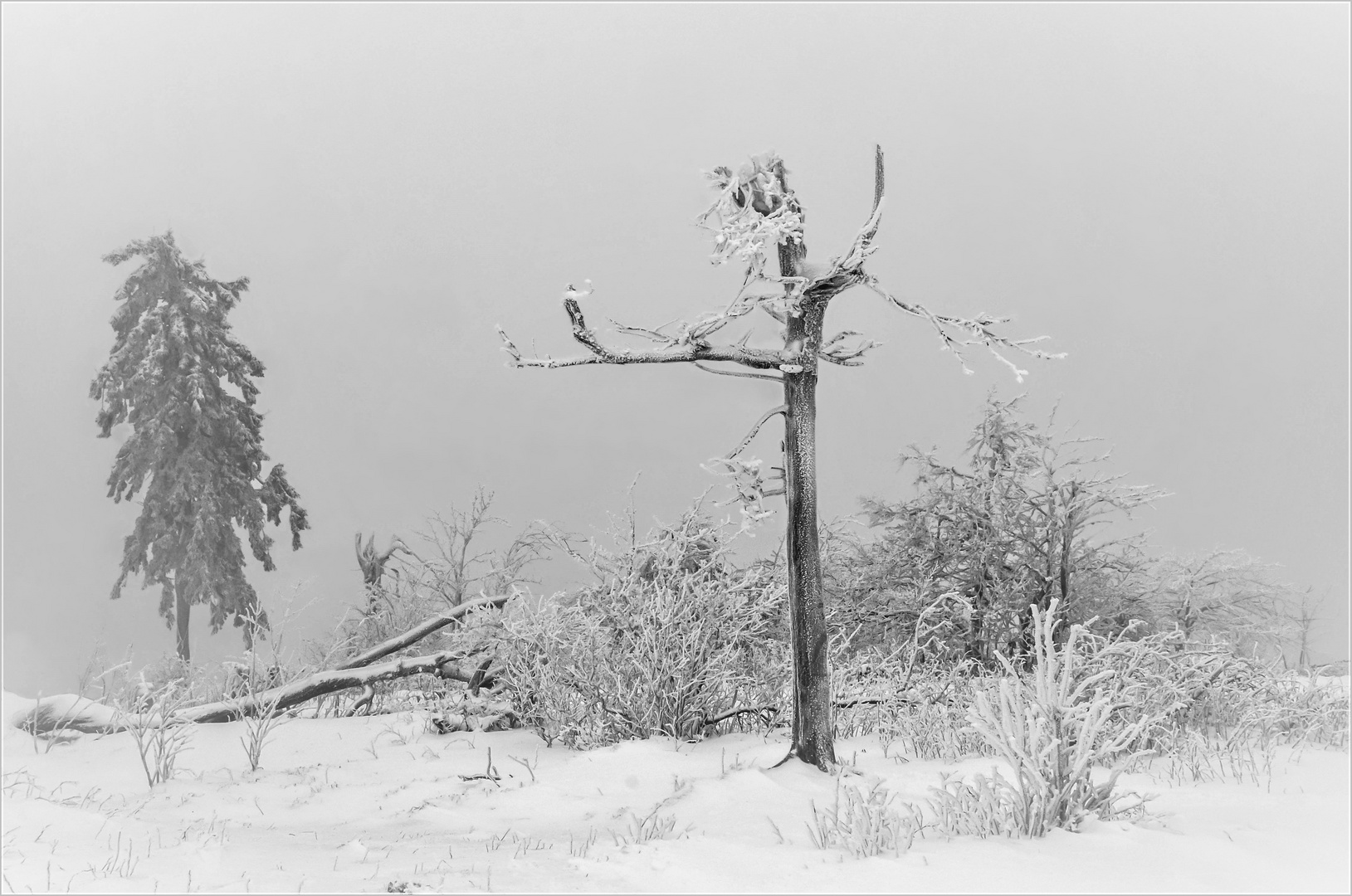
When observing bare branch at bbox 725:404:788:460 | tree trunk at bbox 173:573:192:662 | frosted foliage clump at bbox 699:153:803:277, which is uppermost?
frosted foliage clump at bbox 699:153:803:277

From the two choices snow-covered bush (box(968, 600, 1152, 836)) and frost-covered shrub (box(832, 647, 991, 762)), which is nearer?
snow-covered bush (box(968, 600, 1152, 836))

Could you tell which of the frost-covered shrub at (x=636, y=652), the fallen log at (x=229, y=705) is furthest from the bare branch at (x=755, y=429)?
the fallen log at (x=229, y=705)

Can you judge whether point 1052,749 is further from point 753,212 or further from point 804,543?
point 753,212

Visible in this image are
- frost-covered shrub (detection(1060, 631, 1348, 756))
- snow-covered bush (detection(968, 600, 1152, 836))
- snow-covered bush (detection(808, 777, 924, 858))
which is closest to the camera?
snow-covered bush (detection(808, 777, 924, 858))

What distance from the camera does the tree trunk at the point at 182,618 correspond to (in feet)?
54.1

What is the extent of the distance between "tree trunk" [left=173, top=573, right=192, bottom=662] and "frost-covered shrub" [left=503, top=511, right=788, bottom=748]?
1108 centimetres

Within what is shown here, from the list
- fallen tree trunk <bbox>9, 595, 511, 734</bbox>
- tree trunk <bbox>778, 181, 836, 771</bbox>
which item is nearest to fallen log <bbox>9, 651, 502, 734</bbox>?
fallen tree trunk <bbox>9, 595, 511, 734</bbox>

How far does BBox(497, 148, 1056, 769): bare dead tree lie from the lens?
5.82m

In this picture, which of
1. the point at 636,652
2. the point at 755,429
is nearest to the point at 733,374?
the point at 755,429

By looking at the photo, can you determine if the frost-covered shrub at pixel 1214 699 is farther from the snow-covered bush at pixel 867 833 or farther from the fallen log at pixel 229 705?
the fallen log at pixel 229 705

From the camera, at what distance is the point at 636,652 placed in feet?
24.0

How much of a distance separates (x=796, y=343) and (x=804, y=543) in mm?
1338

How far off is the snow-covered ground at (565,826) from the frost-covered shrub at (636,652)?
321 millimetres

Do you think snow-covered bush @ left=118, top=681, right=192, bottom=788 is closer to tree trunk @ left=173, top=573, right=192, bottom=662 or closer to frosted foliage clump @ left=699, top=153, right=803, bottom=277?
frosted foliage clump @ left=699, top=153, right=803, bottom=277
